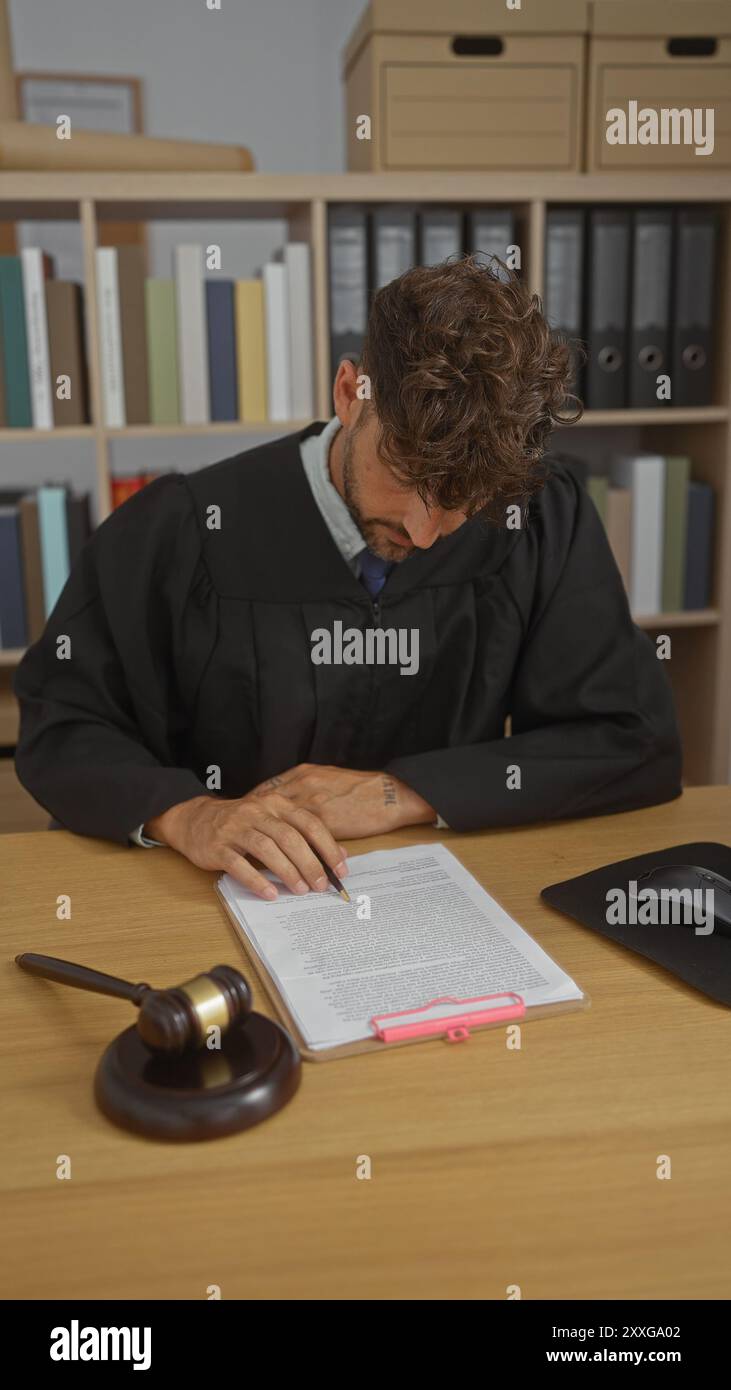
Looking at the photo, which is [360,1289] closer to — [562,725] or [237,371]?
[562,725]

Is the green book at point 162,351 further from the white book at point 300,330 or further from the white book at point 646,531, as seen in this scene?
the white book at point 646,531

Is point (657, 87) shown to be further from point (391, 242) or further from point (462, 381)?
point (462, 381)

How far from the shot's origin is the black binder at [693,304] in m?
2.68

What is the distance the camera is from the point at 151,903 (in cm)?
112

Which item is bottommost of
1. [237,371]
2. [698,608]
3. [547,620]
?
[698,608]

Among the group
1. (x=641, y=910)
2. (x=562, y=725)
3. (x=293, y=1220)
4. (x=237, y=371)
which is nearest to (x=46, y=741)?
(x=562, y=725)

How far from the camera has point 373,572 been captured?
1.52 meters

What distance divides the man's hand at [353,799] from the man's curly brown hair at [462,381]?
32 centimetres

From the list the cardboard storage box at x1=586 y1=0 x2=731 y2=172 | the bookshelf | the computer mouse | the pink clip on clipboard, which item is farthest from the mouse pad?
the cardboard storage box at x1=586 y1=0 x2=731 y2=172

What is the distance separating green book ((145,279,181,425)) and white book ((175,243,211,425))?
0.5 inches

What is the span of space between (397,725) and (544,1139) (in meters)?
0.88

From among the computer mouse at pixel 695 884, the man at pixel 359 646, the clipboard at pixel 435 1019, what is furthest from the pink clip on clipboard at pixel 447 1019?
the man at pixel 359 646

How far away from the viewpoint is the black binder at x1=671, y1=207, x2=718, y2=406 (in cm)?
268

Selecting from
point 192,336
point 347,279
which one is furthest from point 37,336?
point 347,279
